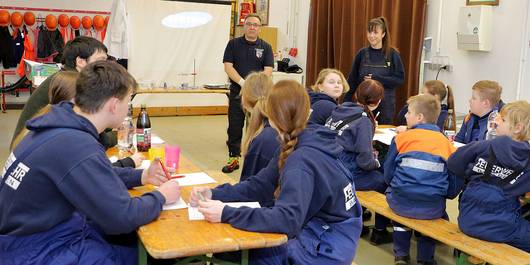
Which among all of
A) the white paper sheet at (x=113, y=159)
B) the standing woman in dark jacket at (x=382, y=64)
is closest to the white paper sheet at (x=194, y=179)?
the white paper sheet at (x=113, y=159)

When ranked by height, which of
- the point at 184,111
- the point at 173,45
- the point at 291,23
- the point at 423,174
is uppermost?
the point at 291,23

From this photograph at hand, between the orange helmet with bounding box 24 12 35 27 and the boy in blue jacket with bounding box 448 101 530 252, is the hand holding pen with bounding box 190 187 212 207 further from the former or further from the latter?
the orange helmet with bounding box 24 12 35 27

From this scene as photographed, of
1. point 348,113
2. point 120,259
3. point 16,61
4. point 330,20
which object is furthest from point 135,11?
point 120,259

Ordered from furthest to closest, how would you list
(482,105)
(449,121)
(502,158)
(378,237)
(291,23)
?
(291,23) < (449,121) < (482,105) < (378,237) < (502,158)

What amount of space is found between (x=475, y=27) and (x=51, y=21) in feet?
23.0

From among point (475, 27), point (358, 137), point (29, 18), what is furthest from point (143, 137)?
point (29, 18)

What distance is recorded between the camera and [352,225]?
234 centimetres

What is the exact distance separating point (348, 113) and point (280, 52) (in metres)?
6.75

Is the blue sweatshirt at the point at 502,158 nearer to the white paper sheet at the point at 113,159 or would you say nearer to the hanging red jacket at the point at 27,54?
the white paper sheet at the point at 113,159

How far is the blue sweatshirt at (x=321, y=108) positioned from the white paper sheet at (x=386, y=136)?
0.45m

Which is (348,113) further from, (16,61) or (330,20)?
(16,61)

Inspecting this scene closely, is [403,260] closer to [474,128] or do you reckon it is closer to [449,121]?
[474,128]

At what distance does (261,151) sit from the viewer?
2.72 metres

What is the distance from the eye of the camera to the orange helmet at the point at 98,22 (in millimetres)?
9953
